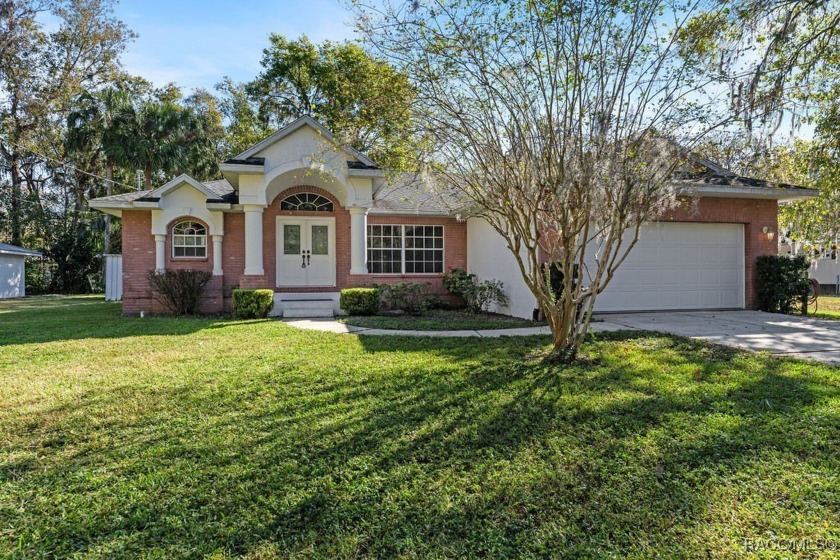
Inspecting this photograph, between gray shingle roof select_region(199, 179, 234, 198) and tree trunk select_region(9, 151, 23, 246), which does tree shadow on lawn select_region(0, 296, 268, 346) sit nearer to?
gray shingle roof select_region(199, 179, 234, 198)

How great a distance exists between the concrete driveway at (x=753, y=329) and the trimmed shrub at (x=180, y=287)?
10.3 meters

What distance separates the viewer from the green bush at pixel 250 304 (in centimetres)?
1134

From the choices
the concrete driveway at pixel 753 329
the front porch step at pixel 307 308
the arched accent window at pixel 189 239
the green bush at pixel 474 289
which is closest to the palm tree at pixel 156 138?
the arched accent window at pixel 189 239

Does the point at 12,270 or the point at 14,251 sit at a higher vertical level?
the point at 14,251

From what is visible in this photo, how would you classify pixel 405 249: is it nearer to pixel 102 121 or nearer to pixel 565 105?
pixel 565 105

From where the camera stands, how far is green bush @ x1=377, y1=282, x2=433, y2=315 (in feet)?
39.5

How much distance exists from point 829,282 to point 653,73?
2488cm

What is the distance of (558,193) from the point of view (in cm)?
561

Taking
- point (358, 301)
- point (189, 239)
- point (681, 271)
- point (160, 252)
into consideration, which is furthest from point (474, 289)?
point (160, 252)

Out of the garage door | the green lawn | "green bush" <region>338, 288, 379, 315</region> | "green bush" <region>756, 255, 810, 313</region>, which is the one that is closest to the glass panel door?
"green bush" <region>338, 288, 379, 315</region>

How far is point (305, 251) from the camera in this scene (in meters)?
13.6

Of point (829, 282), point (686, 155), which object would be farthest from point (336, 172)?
point (829, 282)

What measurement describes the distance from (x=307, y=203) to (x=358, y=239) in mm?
2066

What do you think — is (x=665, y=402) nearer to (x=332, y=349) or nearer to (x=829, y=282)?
(x=332, y=349)
